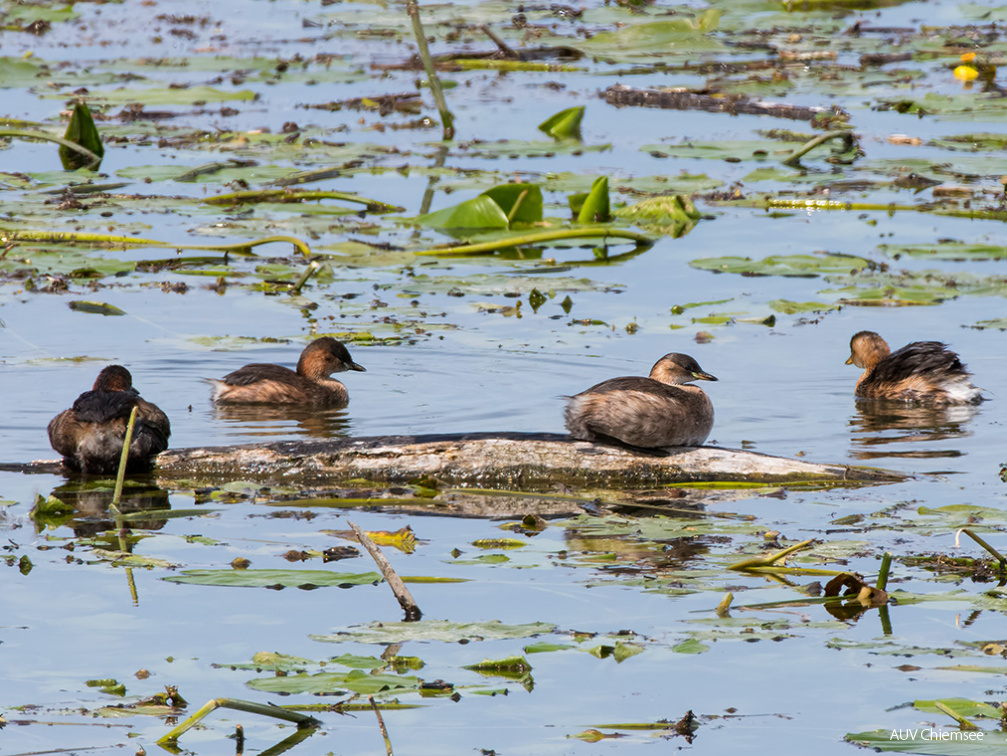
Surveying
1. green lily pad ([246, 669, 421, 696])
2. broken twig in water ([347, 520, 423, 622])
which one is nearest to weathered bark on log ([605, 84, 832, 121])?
broken twig in water ([347, 520, 423, 622])

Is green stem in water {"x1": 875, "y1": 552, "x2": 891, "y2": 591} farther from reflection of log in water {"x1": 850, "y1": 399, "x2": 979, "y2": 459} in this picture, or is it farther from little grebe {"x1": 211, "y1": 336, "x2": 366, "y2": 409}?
little grebe {"x1": 211, "y1": 336, "x2": 366, "y2": 409}

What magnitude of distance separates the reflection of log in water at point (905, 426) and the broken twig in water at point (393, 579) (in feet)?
13.3

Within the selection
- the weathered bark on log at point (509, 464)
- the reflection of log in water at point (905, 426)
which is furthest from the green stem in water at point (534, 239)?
the weathered bark on log at point (509, 464)

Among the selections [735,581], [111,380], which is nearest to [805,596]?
[735,581]

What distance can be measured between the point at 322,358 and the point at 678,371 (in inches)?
107

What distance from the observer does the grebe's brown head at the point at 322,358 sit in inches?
420

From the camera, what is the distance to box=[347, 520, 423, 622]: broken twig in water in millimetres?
5352

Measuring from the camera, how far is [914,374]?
10.6 metres

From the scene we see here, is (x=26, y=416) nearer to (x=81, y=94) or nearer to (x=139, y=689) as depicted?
(x=139, y=689)

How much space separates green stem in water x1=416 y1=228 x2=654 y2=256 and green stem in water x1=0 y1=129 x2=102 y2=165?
3.27 m

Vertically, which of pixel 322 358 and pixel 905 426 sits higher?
pixel 322 358

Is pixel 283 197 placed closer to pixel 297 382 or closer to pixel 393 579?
pixel 297 382

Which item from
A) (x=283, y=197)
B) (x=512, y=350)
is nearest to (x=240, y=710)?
(x=512, y=350)

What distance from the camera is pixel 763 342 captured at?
11523 mm
